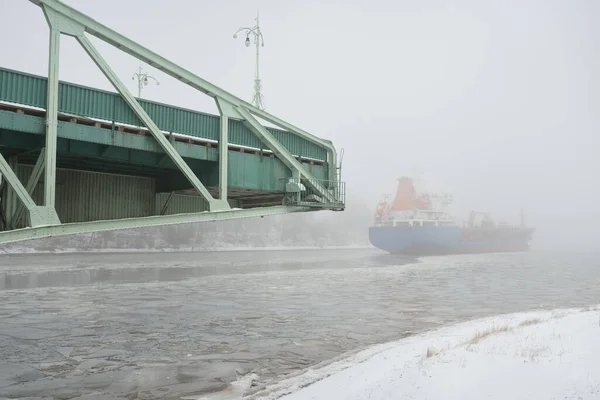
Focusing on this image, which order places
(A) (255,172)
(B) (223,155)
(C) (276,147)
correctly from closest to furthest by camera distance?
(B) (223,155) → (C) (276,147) → (A) (255,172)

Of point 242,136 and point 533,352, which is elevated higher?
point 242,136

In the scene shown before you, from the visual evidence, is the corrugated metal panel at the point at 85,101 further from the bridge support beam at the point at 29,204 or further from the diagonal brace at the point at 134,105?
the bridge support beam at the point at 29,204

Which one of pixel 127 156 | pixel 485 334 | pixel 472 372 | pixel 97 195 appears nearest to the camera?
pixel 472 372

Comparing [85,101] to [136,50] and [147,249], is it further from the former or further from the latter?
[147,249]

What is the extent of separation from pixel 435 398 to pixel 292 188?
11.0m

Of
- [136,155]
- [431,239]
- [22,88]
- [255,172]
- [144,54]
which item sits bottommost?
[431,239]

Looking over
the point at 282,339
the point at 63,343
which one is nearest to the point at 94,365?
the point at 63,343

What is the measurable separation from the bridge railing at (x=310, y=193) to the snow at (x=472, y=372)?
7.35 meters

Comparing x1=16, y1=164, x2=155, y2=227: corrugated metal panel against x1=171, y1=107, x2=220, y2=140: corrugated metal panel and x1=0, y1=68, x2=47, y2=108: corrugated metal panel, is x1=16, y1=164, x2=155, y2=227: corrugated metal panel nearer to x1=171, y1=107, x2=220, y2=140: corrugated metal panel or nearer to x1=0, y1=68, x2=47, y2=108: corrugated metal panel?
x1=0, y1=68, x2=47, y2=108: corrugated metal panel

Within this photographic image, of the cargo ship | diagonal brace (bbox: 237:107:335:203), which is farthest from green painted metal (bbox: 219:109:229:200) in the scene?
the cargo ship

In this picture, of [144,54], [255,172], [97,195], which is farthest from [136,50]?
[255,172]

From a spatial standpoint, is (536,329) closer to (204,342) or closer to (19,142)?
(204,342)

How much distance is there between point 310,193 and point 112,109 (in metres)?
7.63

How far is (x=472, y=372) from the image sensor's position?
6582 millimetres
